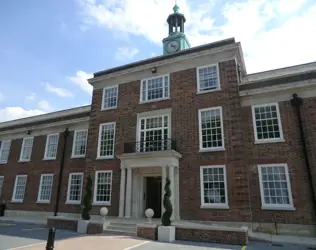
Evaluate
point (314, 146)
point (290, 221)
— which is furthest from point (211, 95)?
point (290, 221)

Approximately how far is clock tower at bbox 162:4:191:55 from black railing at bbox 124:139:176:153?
1381 cm

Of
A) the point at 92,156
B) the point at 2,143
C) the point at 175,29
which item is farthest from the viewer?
the point at 175,29

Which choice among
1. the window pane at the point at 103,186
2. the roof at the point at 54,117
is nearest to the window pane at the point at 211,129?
the window pane at the point at 103,186

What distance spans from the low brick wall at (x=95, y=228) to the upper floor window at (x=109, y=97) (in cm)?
903

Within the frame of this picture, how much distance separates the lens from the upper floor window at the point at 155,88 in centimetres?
1667

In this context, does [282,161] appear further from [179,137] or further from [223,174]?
[179,137]

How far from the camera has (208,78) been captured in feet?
50.9

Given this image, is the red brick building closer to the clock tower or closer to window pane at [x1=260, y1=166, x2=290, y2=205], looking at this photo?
window pane at [x1=260, y1=166, x2=290, y2=205]

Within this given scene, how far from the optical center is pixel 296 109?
517 inches

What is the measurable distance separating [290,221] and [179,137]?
295 inches

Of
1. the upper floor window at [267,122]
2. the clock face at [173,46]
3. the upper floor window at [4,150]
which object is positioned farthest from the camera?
the clock face at [173,46]

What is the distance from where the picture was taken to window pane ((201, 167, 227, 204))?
13094mm

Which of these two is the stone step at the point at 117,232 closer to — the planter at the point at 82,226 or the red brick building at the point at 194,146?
the planter at the point at 82,226

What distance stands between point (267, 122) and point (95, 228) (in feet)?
37.2
